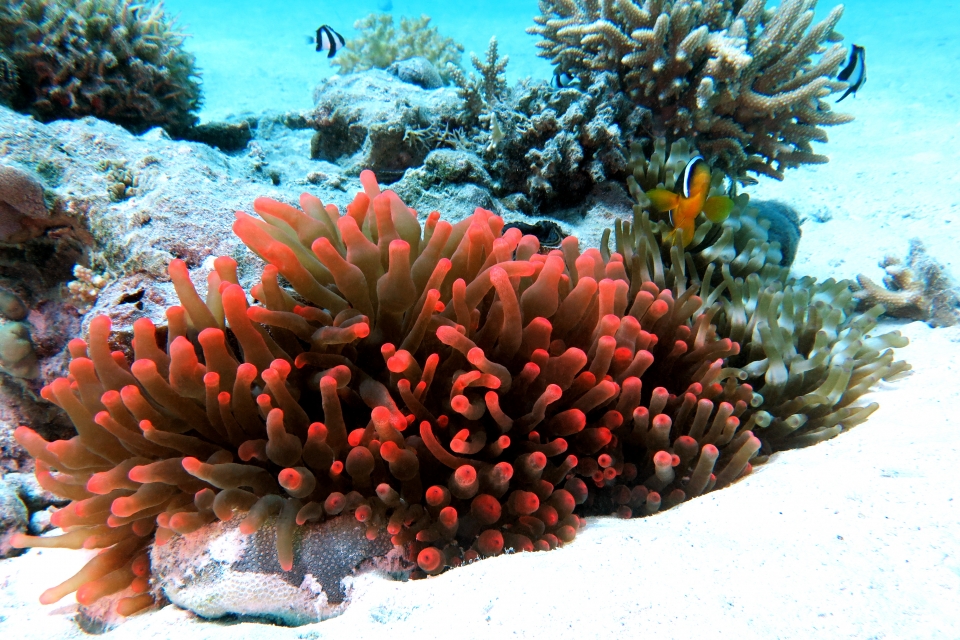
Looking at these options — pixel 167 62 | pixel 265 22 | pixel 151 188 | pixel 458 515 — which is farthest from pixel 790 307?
pixel 265 22

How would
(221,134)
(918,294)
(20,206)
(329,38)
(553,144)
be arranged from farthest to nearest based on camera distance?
Answer: (329,38), (221,134), (918,294), (553,144), (20,206)

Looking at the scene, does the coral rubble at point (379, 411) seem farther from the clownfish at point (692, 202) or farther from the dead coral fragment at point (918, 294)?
the dead coral fragment at point (918, 294)

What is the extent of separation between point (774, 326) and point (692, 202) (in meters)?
0.77

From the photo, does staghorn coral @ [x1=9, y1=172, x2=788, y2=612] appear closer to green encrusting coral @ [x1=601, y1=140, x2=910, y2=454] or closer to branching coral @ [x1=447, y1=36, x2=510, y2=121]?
green encrusting coral @ [x1=601, y1=140, x2=910, y2=454]

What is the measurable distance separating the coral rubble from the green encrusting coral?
1.15 ft

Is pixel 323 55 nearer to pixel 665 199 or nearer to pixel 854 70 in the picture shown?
pixel 854 70

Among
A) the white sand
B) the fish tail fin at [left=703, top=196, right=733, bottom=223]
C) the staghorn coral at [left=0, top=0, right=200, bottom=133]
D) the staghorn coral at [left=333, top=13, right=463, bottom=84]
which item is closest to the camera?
the white sand

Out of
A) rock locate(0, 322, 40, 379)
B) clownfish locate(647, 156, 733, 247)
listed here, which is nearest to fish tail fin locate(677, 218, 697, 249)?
clownfish locate(647, 156, 733, 247)

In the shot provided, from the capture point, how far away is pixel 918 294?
352 cm

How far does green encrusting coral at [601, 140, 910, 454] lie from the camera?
2.23 m

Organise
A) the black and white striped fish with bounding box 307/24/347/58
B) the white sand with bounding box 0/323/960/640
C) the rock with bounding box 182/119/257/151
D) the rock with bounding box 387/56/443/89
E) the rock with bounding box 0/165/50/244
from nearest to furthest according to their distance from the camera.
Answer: the white sand with bounding box 0/323/960/640
the rock with bounding box 0/165/50/244
the rock with bounding box 182/119/257/151
the rock with bounding box 387/56/443/89
the black and white striped fish with bounding box 307/24/347/58

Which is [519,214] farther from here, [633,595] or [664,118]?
[633,595]

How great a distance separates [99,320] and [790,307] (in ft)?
9.26

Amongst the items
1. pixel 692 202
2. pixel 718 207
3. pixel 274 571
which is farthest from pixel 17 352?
pixel 718 207
